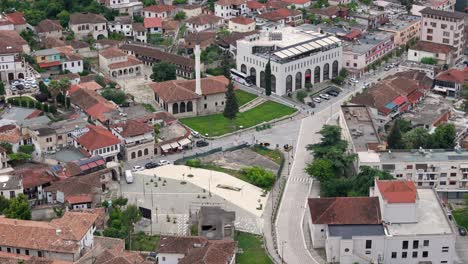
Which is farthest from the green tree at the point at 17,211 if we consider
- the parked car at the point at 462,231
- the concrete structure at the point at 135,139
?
the parked car at the point at 462,231

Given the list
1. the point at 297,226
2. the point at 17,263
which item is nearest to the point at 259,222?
the point at 297,226

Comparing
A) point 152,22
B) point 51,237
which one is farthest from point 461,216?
point 152,22

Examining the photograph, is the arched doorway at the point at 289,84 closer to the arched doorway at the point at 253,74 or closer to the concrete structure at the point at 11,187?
the arched doorway at the point at 253,74

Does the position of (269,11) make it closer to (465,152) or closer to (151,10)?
(151,10)

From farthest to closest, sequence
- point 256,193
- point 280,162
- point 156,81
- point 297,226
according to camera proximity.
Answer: point 156,81 < point 280,162 < point 256,193 < point 297,226

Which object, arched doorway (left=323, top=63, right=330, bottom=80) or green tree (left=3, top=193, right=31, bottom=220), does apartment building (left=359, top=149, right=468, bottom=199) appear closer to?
green tree (left=3, top=193, right=31, bottom=220)
